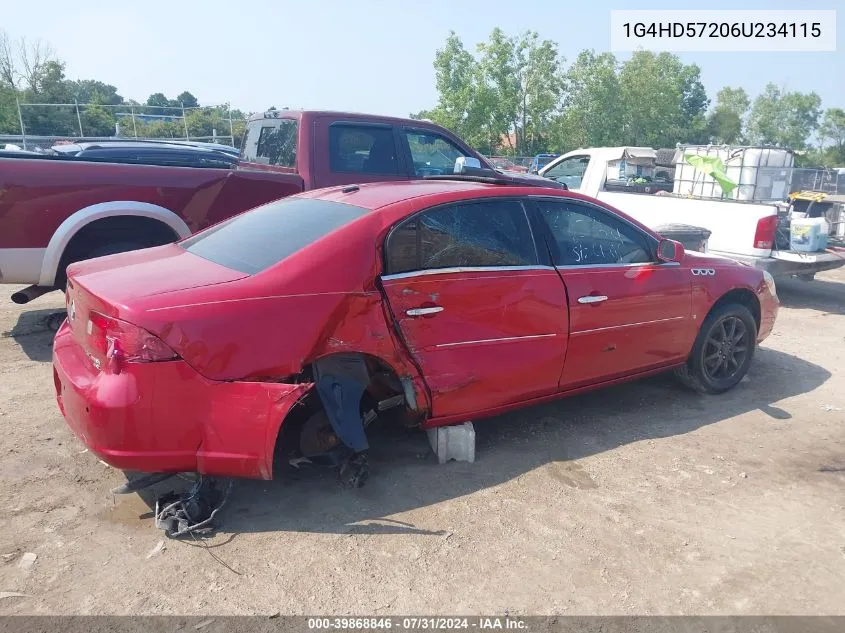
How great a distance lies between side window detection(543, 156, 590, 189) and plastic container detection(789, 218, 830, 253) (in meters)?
3.09

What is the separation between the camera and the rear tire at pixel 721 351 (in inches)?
195

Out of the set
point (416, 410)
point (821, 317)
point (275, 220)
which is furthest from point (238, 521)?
point (821, 317)

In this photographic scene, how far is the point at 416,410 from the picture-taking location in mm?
3609

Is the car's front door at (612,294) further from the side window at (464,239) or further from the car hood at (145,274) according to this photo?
the car hood at (145,274)

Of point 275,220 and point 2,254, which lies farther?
point 2,254

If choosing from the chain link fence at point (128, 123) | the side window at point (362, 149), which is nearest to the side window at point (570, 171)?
the side window at point (362, 149)

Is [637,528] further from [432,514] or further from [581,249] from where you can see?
[581,249]

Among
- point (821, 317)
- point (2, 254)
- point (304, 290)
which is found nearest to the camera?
point (304, 290)

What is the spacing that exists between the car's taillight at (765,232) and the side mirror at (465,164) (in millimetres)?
3431

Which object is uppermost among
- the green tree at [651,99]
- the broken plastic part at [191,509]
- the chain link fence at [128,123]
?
the green tree at [651,99]

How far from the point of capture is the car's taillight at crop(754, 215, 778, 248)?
7.62m

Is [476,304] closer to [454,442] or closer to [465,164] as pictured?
[454,442]

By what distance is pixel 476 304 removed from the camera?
368 centimetres

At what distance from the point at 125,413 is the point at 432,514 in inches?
61.3
